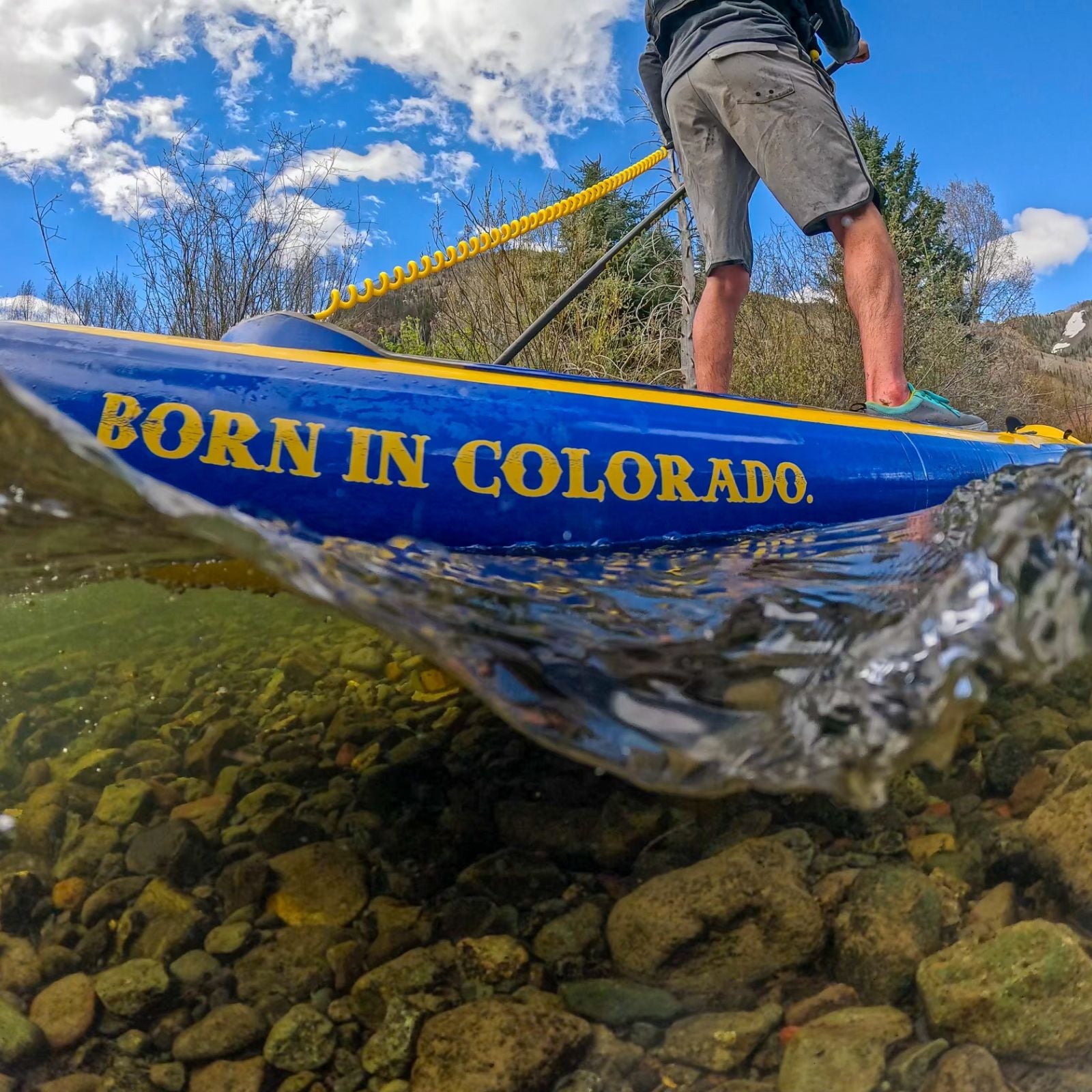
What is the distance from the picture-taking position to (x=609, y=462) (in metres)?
1.18

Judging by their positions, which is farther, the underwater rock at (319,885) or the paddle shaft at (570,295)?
the paddle shaft at (570,295)

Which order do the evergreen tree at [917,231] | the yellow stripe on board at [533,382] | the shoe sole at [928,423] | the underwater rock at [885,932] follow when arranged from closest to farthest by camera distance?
1. the underwater rock at [885,932]
2. the yellow stripe on board at [533,382]
3. the shoe sole at [928,423]
4. the evergreen tree at [917,231]

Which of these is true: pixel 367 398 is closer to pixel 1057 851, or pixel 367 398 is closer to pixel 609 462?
pixel 609 462

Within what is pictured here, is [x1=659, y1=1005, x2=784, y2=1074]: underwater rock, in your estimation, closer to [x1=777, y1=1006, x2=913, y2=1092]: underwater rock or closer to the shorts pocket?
[x1=777, y1=1006, x2=913, y2=1092]: underwater rock

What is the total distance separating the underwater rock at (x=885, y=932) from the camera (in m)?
0.75

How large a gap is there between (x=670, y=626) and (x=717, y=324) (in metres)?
1.53

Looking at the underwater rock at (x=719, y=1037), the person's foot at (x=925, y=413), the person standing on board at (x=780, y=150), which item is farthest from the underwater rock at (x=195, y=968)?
the person's foot at (x=925, y=413)

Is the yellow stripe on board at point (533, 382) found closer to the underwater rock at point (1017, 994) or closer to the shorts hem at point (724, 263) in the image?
the shorts hem at point (724, 263)

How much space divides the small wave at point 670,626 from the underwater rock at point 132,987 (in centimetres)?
41

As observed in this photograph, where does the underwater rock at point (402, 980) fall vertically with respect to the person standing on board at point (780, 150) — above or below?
below

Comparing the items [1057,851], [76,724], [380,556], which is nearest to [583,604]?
[380,556]

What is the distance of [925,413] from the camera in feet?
5.67

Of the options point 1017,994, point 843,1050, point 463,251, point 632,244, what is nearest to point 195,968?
point 843,1050

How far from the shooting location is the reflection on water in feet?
2.23
